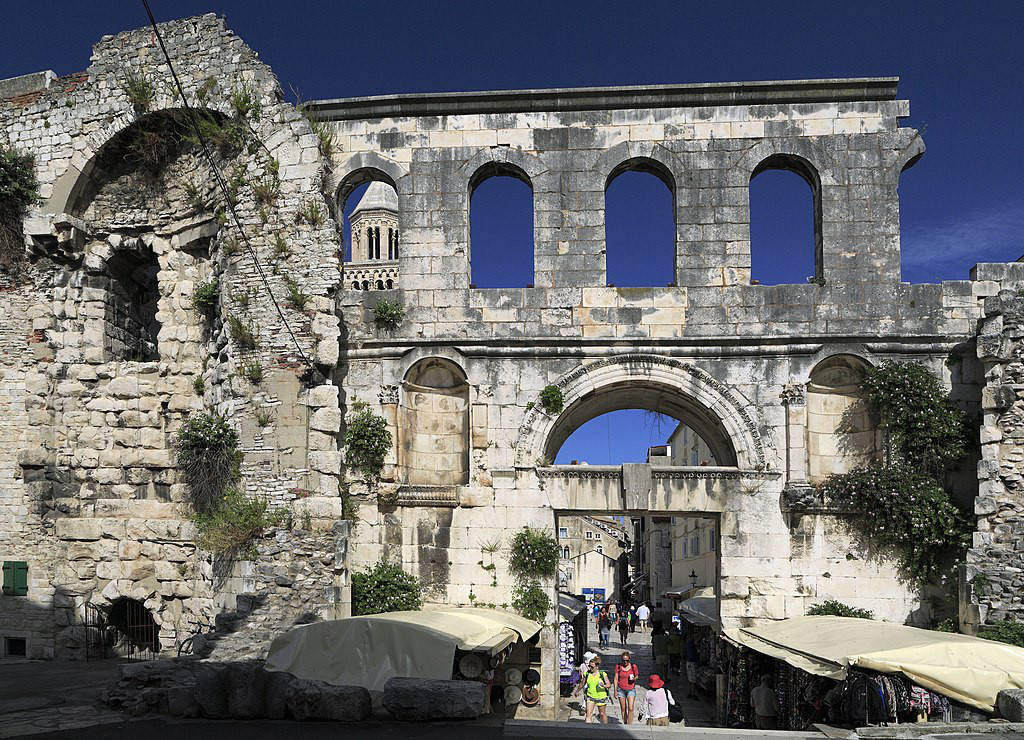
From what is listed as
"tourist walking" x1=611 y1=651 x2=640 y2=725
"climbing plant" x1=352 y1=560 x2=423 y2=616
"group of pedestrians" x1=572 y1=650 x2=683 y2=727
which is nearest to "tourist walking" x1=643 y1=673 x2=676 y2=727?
"group of pedestrians" x1=572 y1=650 x2=683 y2=727

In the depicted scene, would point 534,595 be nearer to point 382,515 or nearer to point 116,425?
point 382,515

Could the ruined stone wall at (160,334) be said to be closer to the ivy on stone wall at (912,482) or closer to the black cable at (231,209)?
the black cable at (231,209)

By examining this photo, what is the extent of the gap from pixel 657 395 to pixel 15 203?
1083 cm

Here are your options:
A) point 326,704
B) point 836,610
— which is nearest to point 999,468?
point 836,610

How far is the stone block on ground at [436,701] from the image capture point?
721 centimetres

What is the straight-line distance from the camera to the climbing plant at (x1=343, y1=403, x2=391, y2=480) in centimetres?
1327

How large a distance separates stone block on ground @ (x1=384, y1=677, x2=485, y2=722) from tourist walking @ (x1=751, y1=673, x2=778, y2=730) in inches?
225

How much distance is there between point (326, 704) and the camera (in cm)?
740

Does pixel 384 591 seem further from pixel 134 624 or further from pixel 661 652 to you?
pixel 661 652

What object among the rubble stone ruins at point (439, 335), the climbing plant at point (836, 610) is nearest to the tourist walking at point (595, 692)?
the rubble stone ruins at point (439, 335)

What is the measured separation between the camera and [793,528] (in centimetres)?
1284

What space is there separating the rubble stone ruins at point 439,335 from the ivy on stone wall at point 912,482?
0.38m

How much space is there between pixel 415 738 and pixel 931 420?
29.6 ft

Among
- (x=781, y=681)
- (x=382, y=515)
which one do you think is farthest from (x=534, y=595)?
(x=781, y=681)
